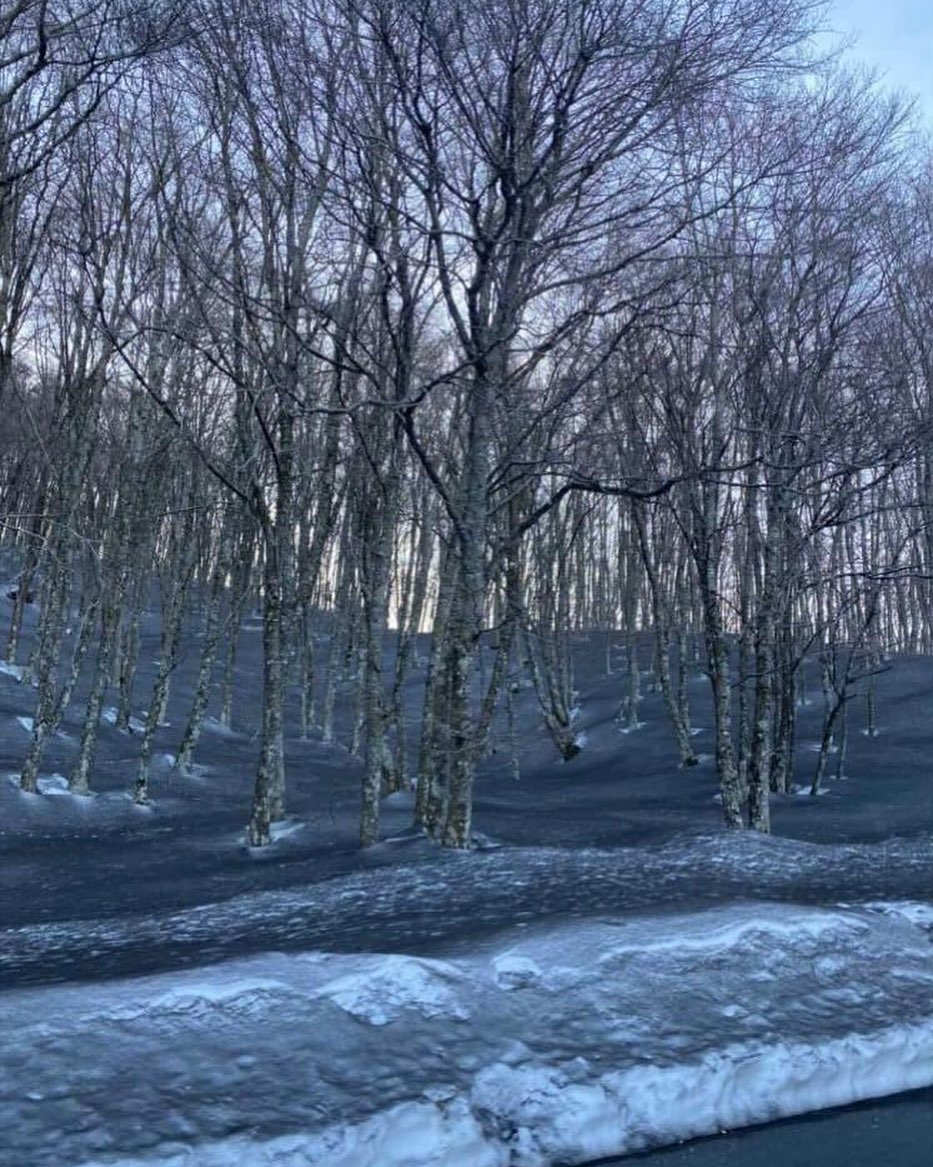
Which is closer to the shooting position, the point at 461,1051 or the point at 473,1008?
the point at 461,1051

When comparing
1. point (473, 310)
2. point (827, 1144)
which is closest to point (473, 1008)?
point (827, 1144)

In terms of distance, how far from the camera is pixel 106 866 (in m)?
12.6

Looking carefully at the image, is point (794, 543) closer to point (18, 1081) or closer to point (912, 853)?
point (912, 853)

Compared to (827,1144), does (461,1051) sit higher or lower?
higher

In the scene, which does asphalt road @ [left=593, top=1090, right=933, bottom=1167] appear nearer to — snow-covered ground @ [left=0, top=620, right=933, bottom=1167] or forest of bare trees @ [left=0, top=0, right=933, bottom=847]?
snow-covered ground @ [left=0, top=620, right=933, bottom=1167]

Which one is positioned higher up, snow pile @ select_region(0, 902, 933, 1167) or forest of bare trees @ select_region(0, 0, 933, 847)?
forest of bare trees @ select_region(0, 0, 933, 847)

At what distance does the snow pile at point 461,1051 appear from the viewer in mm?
4000

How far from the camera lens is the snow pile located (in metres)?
4.00

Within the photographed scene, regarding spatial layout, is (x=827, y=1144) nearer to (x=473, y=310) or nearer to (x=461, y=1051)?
(x=461, y=1051)

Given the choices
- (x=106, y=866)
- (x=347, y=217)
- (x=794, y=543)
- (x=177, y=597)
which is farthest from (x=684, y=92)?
(x=177, y=597)

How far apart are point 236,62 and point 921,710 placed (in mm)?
18890

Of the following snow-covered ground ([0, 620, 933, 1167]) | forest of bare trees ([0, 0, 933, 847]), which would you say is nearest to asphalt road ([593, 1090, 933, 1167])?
snow-covered ground ([0, 620, 933, 1167])

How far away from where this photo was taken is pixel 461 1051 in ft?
15.2

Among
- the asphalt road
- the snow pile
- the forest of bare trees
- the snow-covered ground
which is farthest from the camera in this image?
the forest of bare trees
